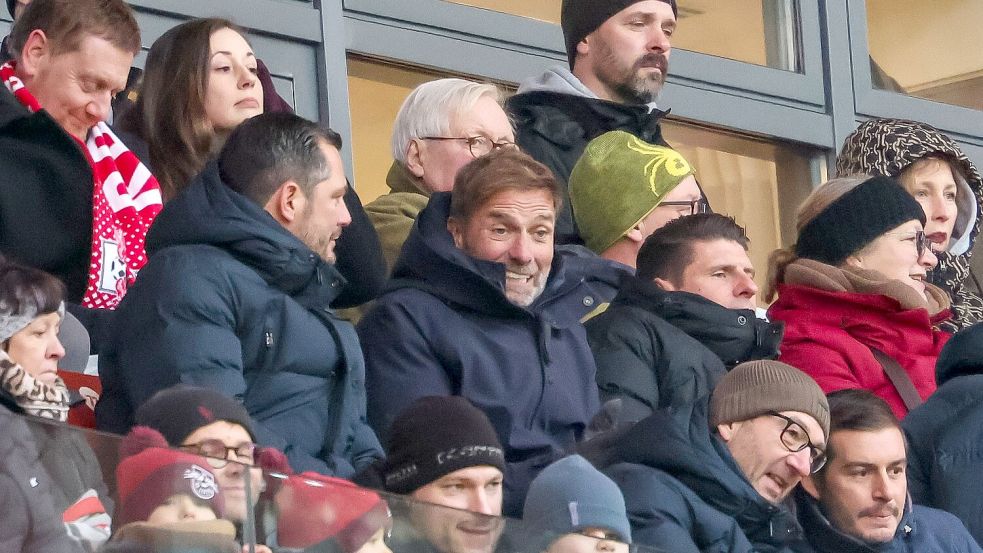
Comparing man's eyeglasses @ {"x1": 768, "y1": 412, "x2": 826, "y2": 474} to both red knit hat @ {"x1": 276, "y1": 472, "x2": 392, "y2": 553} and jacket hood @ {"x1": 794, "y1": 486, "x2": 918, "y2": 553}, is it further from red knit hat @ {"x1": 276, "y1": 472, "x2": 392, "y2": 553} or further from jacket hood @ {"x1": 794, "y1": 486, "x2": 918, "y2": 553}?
red knit hat @ {"x1": 276, "y1": 472, "x2": 392, "y2": 553}

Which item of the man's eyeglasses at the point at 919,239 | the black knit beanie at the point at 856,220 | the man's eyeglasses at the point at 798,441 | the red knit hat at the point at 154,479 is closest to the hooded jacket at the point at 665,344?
the man's eyeglasses at the point at 798,441

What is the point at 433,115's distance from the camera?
6.50 m

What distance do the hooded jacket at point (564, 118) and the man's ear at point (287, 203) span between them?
6.18 ft

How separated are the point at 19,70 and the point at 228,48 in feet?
2.29

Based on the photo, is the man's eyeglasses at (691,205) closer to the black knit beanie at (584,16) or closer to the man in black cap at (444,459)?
the black knit beanie at (584,16)

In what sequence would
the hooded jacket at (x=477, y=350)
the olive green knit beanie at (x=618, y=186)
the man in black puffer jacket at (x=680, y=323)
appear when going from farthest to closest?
the olive green knit beanie at (x=618, y=186), the man in black puffer jacket at (x=680, y=323), the hooded jacket at (x=477, y=350)

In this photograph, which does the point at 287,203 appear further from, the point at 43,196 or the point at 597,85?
the point at 597,85

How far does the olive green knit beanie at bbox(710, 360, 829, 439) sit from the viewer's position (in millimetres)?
5512

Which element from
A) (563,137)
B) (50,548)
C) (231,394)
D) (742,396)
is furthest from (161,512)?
(563,137)

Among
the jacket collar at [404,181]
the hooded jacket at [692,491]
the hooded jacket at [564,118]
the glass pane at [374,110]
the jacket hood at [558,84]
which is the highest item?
the glass pane at [374,110]

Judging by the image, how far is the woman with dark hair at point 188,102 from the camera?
6.10m

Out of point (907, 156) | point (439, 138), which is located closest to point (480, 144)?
point (439, 138)

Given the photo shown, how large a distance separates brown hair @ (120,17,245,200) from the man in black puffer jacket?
117 centimetres

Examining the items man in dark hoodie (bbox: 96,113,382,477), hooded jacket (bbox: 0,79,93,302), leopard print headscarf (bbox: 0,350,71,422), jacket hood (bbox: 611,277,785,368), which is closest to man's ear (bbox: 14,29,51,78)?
hooded jacket (bbox: 0,79,93,302)
